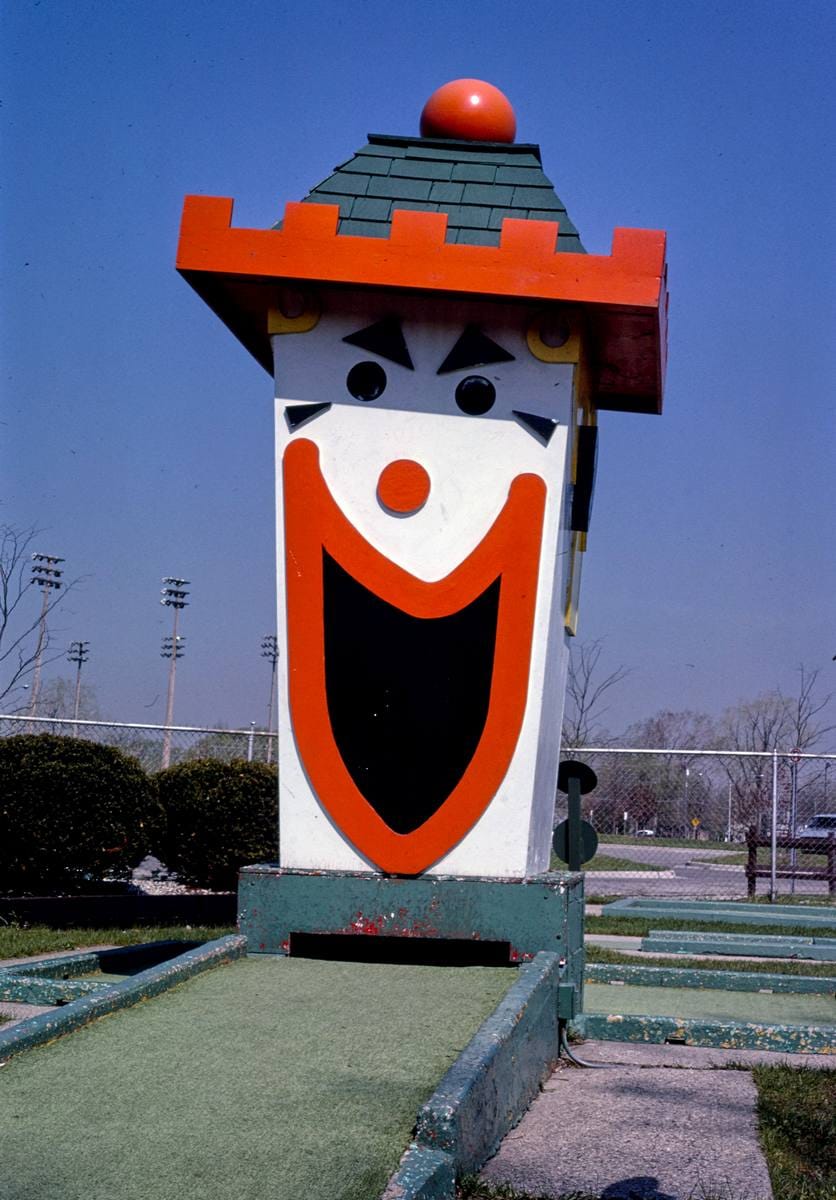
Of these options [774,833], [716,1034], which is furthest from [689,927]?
[716,1034]

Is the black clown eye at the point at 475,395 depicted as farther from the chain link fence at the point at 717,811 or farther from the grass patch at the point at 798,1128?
the chain link fence at the point at 717,811

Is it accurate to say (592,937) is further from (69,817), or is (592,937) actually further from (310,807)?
(310,807)

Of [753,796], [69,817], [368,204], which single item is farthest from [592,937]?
[368,204]

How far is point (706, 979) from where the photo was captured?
7.75 metres

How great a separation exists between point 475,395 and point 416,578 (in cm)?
92

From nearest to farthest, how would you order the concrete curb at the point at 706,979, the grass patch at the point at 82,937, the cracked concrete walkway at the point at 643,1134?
the cracked concrete walkway at the point at 643,1134, the concrete curb at the point at 706,979, the grass patch at the point at 82,937

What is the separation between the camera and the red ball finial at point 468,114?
6773mm

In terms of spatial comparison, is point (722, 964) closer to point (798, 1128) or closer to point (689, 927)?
point (689, 927)

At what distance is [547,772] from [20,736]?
217 inches

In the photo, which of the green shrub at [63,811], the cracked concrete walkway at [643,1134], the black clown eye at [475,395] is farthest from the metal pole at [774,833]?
the black clown eye at [475,395]

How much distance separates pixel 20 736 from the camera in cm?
1052

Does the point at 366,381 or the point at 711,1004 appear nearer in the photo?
the point at 366,381

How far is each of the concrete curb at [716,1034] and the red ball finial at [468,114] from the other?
4.48 m

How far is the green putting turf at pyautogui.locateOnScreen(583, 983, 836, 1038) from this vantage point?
675 cm
